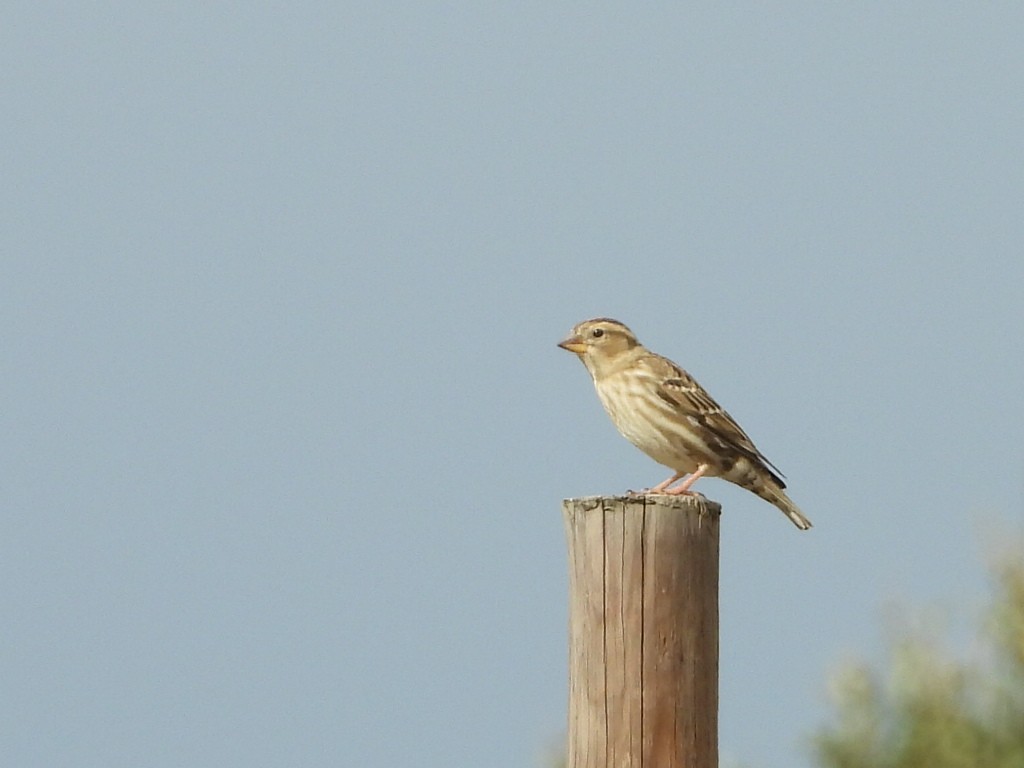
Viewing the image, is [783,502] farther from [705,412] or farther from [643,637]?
[643,637]

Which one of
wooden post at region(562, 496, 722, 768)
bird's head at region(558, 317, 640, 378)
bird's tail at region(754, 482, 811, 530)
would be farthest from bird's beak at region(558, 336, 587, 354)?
wooden post at region(562, 496, 722, 768)

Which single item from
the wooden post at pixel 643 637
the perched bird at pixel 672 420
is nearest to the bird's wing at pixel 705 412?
the perched bird at pixel 672 420

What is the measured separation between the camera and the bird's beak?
10289mm

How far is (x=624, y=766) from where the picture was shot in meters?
6.03

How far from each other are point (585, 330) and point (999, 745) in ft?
19.7

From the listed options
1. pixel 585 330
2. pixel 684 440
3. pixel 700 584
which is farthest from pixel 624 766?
pixel 585 330

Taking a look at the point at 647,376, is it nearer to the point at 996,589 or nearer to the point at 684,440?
the point at 684,440

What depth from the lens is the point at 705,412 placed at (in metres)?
9.88

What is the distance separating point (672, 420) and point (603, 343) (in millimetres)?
742

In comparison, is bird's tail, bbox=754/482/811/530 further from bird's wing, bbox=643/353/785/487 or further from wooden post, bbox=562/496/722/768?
wooden post, bbox=562/496/722/768

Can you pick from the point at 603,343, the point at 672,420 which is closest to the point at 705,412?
the point at 672,420

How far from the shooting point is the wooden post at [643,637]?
6.06 m

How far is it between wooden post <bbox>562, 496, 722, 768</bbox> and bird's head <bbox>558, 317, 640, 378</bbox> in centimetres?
391

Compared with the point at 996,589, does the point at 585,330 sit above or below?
above
